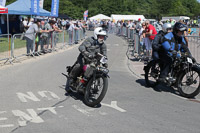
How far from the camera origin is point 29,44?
14.1 meters

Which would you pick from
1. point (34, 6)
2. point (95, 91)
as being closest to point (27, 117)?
point (95, 91)

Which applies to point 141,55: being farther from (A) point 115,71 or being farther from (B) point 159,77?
(B) point 159,77

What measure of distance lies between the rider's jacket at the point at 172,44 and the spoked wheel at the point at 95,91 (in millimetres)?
2351

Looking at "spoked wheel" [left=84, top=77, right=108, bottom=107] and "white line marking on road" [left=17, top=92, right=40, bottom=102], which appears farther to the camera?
"white line marking on road" [left=17, top=92, right=40, bottom=102]

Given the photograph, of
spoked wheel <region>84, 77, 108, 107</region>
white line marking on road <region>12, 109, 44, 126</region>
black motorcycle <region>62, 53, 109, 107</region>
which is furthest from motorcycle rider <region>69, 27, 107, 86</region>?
white line marking on road <region>12, 109, 44, 126</region>

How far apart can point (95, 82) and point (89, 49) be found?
82 cm

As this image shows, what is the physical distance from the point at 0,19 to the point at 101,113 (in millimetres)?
24898

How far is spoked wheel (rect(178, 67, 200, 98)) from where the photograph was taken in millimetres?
7168

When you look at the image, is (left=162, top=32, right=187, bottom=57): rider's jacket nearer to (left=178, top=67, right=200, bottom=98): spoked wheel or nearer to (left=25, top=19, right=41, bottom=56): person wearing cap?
(left=178, top=67, right=200, bottom=98): spoked wheel

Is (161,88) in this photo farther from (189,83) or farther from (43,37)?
(43,37)

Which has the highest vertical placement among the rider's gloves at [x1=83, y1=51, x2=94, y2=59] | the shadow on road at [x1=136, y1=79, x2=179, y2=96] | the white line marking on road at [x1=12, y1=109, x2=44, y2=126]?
the rider's gloves at [x1=83, y1=51, x2=94, y2=59]

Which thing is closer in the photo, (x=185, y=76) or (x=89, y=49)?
(x=89, y=49)

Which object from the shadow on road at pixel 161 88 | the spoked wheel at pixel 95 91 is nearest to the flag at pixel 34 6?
the shadow on road at pixel 161 88

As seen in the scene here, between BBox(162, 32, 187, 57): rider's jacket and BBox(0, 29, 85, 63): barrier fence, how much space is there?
6.55 meters
